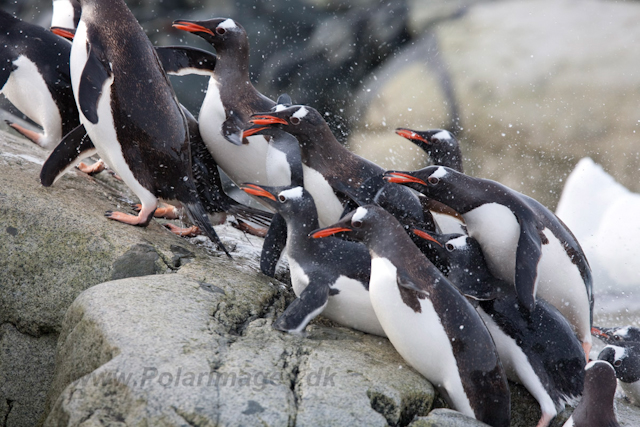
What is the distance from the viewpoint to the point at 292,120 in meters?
3.52

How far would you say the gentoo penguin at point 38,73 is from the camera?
4.04m

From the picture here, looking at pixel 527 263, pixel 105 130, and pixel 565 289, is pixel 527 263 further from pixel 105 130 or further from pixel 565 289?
pixel 105 130

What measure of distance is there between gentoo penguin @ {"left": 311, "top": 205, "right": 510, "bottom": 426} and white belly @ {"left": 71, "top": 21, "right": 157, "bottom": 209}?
146 cm

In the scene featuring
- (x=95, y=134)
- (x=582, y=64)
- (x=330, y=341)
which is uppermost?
(x=582, y=64)

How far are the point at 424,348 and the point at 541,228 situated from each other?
1.11 meters

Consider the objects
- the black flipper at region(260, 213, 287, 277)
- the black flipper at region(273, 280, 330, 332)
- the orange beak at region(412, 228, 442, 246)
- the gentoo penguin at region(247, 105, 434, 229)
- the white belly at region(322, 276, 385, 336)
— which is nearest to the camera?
the black flipper at region(273, 280, 330, 332)

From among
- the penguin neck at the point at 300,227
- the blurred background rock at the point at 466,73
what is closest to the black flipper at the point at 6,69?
the penguin neck at the point at 300,227

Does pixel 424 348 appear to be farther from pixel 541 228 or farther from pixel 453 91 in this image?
pixel 453 91

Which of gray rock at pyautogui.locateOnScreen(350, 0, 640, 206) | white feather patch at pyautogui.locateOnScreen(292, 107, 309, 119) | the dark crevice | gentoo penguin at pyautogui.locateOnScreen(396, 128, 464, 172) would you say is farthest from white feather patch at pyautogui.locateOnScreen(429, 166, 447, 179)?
gray rock at pyautogui.locateOnScreen(350, 0, 640, 206)

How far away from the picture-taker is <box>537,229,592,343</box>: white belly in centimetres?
343

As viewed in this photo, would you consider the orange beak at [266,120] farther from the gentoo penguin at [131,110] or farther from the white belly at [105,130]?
the white belly at [105,130]

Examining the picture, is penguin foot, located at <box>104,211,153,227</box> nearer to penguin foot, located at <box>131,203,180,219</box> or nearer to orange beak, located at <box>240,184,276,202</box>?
penguin foot, located at <box>131,203,180,219</box>

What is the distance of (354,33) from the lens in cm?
834

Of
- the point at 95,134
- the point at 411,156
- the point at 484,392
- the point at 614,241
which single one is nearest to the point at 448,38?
the point at 411,156
